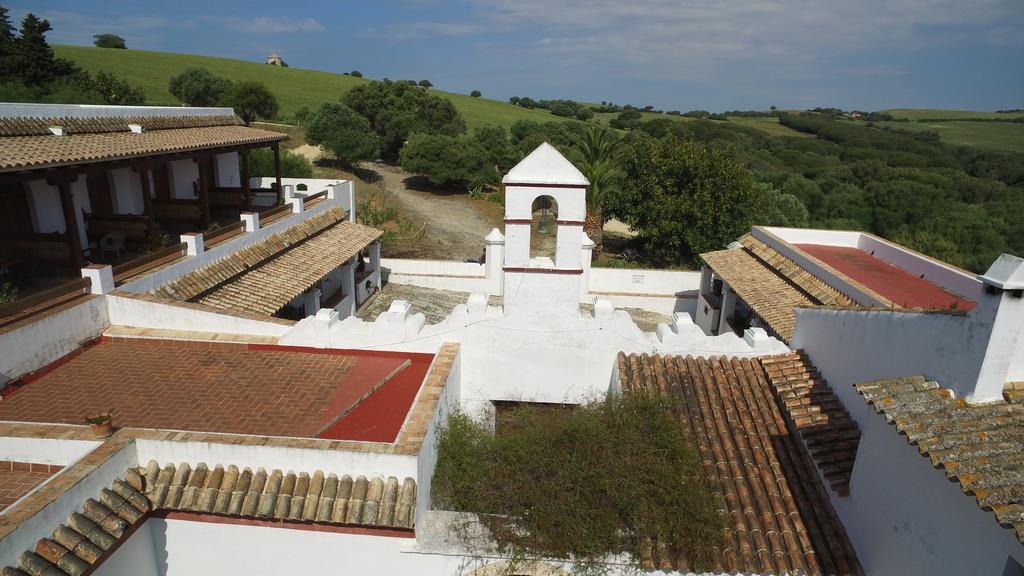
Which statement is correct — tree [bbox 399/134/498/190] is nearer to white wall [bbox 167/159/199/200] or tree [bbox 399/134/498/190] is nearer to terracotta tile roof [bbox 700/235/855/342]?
white wall [bbox 167/159/199/200]

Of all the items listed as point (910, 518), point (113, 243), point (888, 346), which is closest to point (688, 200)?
point (888, 346)

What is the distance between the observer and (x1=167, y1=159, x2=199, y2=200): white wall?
18542 mm

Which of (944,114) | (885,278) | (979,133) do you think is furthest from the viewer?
(944,114)

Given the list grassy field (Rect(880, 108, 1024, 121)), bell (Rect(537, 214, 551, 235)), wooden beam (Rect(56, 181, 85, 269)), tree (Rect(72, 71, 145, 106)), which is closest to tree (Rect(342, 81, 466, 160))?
bell (Rect(537, 214, 551, 235))

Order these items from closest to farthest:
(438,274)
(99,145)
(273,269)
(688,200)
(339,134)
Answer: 1. (99,145)
2. (273,269)
3. (438,274)
4. (688,200)
5. (339,134)

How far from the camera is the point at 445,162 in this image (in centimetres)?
4650

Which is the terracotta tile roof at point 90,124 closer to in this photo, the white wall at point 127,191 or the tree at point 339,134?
the white wall at point 127,191

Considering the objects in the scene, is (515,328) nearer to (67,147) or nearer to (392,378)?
(392,378)

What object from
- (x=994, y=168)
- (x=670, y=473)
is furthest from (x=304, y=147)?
(x=994, y=168)

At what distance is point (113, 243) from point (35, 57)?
37.3 metres

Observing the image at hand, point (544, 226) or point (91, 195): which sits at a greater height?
point (91, 195)

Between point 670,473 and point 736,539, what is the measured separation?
1.03 meters

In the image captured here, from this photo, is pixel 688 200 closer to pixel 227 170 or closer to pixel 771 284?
pixel 771 284

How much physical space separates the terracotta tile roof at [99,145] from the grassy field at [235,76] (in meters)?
42.2
